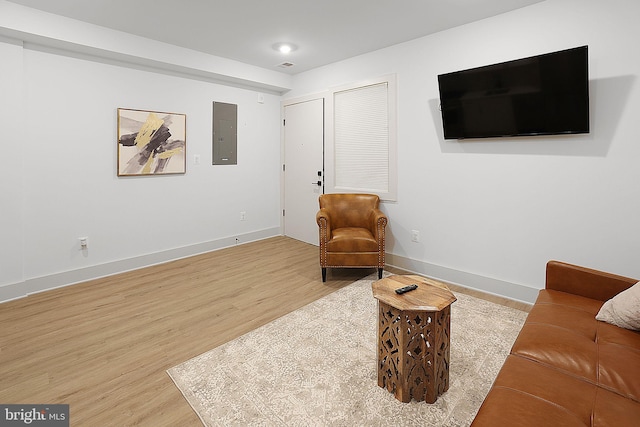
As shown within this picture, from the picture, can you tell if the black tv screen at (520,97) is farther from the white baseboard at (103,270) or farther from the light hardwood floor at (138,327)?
the white baseboard at (103,270)

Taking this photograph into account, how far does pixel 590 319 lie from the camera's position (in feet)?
5.77

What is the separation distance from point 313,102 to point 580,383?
14.8 feet

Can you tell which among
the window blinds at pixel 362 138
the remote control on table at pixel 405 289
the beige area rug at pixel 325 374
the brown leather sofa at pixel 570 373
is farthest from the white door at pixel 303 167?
the brown leather sofa at pixel 570 373

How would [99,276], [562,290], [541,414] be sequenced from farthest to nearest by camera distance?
[99,276] < [562,290] < [541,414]

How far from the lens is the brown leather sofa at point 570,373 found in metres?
1.11

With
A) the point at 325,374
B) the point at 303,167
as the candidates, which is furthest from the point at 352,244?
the point at 303,167

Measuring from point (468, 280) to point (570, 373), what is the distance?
216cm

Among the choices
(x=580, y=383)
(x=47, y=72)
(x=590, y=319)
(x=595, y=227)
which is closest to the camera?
(x=580, y=383)

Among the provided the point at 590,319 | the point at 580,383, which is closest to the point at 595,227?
the point at 590,319

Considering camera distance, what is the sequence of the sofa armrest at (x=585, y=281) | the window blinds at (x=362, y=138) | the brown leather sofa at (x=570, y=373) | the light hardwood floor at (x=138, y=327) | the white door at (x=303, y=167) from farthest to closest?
the white door at (x=303, y=167) < the window blinds at (x=362, y=138) < the sofa armrest at (x=585, y=281) < the light hardwood floor at (x=138, y=327) < the brown leather sofa at (x=570, y=373)

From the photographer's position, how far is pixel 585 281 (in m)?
2.05

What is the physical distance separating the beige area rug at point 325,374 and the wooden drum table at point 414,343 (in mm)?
85

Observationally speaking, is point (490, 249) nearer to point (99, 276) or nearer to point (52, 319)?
point (52, 319)

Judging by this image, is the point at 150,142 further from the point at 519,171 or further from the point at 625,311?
the point at 625,311
